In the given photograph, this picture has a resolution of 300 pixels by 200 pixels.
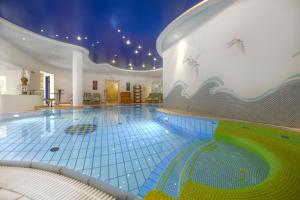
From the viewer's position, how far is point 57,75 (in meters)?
11.3

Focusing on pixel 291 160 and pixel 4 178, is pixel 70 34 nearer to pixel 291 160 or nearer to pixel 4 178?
pixel 4 178

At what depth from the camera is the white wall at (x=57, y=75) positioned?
21.7ft

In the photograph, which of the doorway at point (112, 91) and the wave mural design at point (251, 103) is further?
the doorway at point (112, 91)

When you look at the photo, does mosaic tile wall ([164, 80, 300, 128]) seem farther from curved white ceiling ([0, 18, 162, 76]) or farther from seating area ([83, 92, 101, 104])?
seating area ([83, 92, 101, 104])

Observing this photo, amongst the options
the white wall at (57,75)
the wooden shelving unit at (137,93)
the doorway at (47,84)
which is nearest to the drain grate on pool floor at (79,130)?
the white wall at (57,75)

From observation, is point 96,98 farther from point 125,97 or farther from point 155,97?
point 155,97

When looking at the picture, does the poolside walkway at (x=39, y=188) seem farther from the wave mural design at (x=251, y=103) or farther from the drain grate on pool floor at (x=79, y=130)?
the wave mural design at (x=251, y=103)

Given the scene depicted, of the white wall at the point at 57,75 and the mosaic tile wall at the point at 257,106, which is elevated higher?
the white wall at the point at 57,75

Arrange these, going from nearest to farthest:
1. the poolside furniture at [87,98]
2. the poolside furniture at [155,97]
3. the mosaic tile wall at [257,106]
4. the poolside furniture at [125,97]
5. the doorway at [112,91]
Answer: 1. the mosaic tile wall at [257,106]
2. the poolside furniture at [87,98]
3. the poolside furniture at [155,97]
4. the doorway at [112,91]
5. the poolside furniture at [125,97]

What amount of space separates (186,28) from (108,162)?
5270 millimetres

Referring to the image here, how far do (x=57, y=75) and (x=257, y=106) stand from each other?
1301 centimetres

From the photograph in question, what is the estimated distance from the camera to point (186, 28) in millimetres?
5316

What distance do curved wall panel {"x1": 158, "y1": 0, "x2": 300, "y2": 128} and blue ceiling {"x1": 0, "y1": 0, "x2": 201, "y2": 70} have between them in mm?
1032

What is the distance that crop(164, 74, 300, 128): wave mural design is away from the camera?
2.89 m
